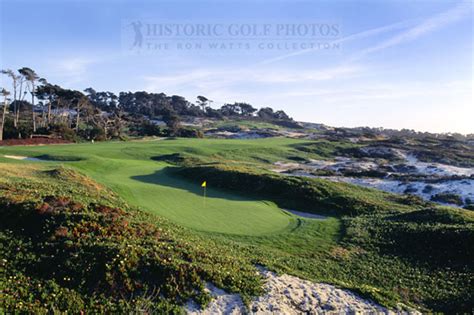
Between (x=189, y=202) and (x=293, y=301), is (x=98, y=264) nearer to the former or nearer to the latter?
(x=293, y=301)

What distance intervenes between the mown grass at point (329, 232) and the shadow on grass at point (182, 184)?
9 cm

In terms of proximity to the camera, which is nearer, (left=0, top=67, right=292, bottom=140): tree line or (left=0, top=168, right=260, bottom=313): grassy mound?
(left=0, top=168, right=260, bottom=313): grassy mound

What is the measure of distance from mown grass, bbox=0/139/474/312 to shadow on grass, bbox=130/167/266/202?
0.09 metres

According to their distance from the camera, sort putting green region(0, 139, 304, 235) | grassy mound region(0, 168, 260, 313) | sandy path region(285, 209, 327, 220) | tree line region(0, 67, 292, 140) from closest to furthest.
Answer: grassy mound region(0, 168, 260, 313) < putting green region(0, 139, 304, 235) < sandy path region(285, 209, 327, 220) < tree line region(0, 67, 292, 140)

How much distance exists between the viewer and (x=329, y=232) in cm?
1981

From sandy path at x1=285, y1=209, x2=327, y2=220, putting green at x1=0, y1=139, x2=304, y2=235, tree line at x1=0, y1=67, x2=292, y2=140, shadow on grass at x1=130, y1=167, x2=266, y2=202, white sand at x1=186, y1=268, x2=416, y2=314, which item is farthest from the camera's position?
tree line at x1=0, y1=67, x2=292, y2=140

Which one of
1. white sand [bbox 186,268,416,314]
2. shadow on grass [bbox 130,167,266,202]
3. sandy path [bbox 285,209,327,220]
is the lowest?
sandy path [bbox 285,209,327,220]

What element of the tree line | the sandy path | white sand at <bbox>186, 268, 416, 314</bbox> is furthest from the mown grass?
the tree line

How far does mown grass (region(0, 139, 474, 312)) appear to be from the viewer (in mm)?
12992

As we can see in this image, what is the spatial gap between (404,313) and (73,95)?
85904 mm

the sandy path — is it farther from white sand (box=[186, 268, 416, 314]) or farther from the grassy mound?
white sand (box=[186, 268, 416, 314])

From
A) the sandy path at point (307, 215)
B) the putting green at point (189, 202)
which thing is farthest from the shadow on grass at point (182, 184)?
the sandy path at point (307, 215)

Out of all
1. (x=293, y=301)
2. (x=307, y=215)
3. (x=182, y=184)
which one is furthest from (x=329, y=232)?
(x=182, y=184)

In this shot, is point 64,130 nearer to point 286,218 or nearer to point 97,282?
point 286,218
